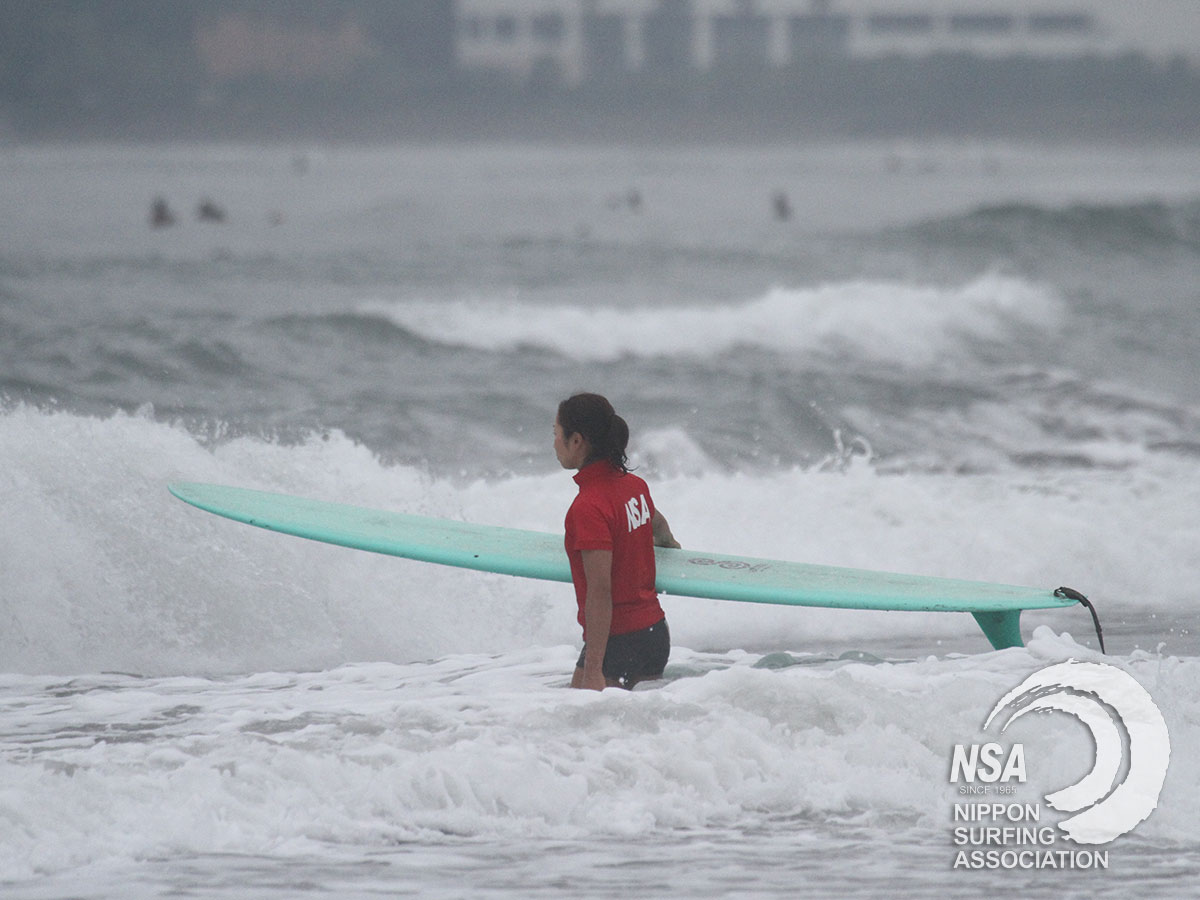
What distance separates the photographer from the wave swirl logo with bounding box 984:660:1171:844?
135 inches

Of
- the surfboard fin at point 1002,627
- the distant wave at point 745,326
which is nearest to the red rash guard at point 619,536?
the surfboard fin at point 1002,627

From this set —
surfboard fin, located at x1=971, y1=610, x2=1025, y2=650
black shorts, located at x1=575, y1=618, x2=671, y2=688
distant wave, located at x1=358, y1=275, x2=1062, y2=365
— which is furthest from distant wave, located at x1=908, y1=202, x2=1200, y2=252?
black shorts, located at x1=575, y1=618, x2=671, y2=688

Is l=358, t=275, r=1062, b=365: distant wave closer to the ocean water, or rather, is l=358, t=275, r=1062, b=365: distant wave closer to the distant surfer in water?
the ocean water

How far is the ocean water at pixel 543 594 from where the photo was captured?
10.9ft

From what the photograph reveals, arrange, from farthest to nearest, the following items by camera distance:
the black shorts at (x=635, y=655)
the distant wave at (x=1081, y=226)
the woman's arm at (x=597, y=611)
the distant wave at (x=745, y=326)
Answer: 1. the distant wave at (x=1081, y=226)
2. the distant wave at (x=745, y=326)
3. the black shorts at (x=635, y=655)
4. the woman's arm at (x=597, y=611)

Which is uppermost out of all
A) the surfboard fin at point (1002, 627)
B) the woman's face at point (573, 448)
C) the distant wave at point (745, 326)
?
A: the distant wave at point (745, 326)

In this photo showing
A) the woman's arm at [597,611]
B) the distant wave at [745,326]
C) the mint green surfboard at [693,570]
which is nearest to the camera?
the woman's arm at [597,611]

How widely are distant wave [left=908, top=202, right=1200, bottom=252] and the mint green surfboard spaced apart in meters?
19.6

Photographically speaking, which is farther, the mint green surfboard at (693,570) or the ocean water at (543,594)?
the mint green surfboard at (693,570)

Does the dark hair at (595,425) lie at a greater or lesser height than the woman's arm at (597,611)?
greater

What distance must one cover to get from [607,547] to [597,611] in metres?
0.18

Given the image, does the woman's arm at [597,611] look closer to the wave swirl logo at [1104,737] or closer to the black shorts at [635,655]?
the black shorts at [635,655]

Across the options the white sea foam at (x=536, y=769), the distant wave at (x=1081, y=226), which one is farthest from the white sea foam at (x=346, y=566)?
the distant wave at (x=1081, y=226)

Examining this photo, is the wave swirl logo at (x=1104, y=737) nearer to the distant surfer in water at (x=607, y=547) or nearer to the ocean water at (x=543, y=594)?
the ocean water at (x=543, y=594)
